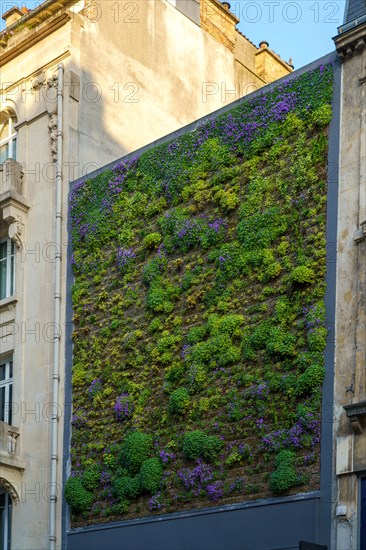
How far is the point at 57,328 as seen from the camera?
3203 centimetres

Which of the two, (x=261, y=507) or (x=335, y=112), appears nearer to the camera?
(x=261, y=507)

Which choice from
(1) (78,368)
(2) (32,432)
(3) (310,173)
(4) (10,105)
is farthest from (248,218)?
(4) (10,105)

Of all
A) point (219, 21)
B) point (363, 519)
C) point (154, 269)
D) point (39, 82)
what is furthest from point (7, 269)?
point (363, 519)

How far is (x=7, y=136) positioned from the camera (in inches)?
1442

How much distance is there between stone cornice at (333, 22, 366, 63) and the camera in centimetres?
2700

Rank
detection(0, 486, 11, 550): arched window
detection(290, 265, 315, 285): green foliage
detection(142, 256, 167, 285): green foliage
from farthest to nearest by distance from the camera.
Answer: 1. detection(0, 486, 11, 550): arched window
2. detection(142, 256, 167, 285): green foliage
3. detection(290, 265, 315, 285): green foliage

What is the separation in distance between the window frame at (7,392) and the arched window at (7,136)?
612cm

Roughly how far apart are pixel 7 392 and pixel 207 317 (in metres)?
7.51

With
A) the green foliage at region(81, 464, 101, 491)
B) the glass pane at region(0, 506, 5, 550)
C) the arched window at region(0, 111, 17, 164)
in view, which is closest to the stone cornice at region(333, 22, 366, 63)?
the green foliage at region(81, 464, 101, 491)

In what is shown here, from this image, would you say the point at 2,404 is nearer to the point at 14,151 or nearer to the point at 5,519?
the point at 5,519

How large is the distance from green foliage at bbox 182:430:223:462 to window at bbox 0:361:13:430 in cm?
718

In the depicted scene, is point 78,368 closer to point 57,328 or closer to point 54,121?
point 57,328

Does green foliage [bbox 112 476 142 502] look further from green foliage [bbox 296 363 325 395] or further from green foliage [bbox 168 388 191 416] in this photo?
green foliage [bbox 296 363 325 395]

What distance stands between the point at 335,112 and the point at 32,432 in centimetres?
1102
